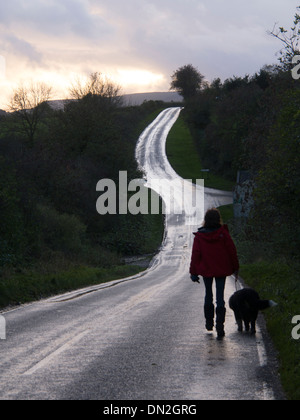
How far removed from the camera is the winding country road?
7105 mm

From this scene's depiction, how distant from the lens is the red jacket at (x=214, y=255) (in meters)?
10.3

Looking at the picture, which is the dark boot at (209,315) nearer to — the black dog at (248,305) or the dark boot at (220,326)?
the dark boot at (220,326)

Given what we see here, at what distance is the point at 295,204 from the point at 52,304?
7405mm

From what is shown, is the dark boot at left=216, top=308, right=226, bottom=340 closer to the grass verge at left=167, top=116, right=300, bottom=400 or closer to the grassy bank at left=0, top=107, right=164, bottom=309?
the grass verge at left=167, top=116, right=300, bottom=400

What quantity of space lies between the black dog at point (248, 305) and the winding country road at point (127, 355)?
1.02ft

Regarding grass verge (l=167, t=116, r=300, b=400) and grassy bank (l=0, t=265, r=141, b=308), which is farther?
grassy bank (l=0, t=265, r=141, b=308)

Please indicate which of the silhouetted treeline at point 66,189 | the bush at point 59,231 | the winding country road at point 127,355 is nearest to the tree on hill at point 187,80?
the silhouetted treeline at point 66,189

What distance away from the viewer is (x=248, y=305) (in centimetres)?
1078

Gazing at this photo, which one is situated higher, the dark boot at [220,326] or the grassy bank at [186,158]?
the grassy bank at [186,158]

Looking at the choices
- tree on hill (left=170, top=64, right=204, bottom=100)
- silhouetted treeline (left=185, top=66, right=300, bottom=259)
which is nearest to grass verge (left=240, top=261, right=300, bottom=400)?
→ silhouetted treeline (left=185, top=66, right=300, bottom=259)

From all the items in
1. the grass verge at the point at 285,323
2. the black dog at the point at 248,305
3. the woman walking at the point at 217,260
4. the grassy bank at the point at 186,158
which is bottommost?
the grass verge at the point at 285,323

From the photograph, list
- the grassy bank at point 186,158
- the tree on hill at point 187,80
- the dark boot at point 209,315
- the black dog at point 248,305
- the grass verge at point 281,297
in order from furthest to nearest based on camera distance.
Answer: the tree on hill at point 187,80, the grassy bank at point 186,158, the black dog at point 248,305, the dark boot at point 209,315, the grass verge at point 281,297

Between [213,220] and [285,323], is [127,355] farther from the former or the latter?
[285,323]

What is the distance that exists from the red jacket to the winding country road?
111 centimetres
